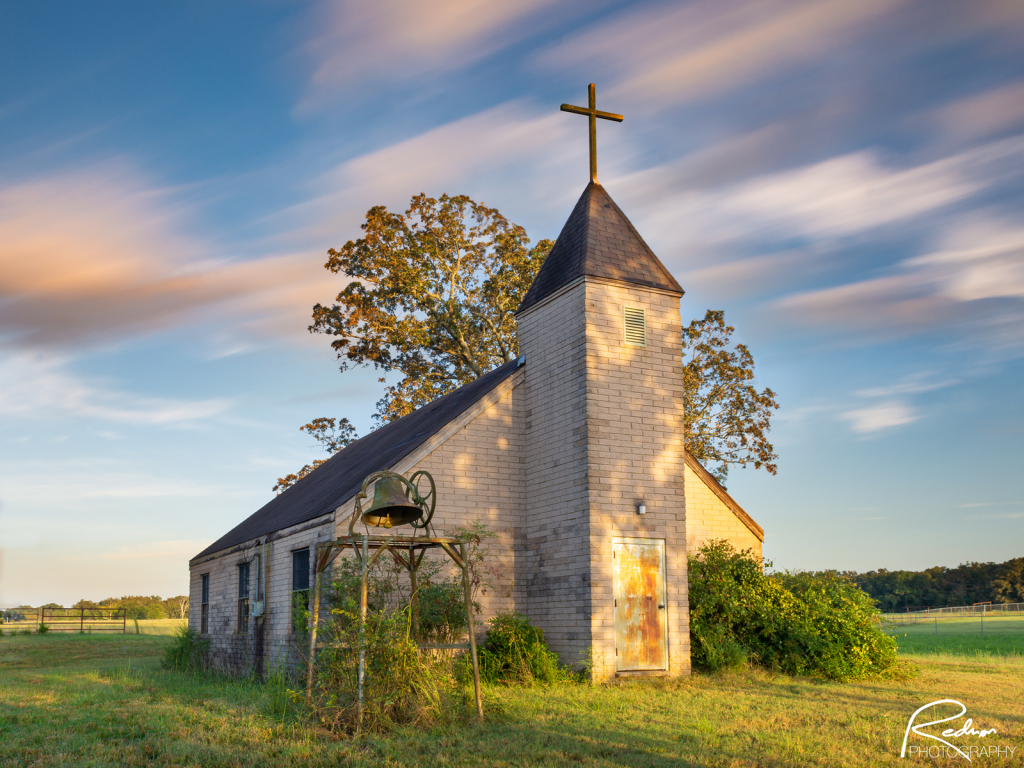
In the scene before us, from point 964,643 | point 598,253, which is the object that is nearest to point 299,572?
point 598,253

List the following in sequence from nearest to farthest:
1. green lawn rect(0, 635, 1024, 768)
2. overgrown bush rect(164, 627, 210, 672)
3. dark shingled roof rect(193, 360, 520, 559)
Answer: green lawn rect(0, 635, 1024, 768)
dark shingled roof rect(193, 360, 520, 559)
overgrown bush rect(164, 627, 210, 672)

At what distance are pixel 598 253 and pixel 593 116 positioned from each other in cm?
350

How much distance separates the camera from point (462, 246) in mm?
31984

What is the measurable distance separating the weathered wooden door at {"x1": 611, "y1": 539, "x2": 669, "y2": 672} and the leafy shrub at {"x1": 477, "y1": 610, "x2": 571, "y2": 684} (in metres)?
1.20

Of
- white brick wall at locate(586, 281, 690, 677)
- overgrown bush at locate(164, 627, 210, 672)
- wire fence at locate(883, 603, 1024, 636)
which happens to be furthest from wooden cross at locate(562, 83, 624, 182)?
wire fence at locate(883, 603, 1024, 636)

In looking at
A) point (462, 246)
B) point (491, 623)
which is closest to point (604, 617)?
point (491, 623)

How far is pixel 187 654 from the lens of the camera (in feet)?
72.1

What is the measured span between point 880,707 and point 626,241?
365 inches

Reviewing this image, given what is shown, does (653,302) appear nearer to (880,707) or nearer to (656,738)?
(880,707)

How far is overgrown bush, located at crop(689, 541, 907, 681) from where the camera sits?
1538 cm

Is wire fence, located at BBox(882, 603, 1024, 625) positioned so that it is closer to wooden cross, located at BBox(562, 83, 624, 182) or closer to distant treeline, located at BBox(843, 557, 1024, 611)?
distant treeline, located at BBox(843, 557, 1024, 611)

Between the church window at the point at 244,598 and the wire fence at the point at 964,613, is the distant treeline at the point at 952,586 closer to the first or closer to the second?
the wire fence at the point at 964,613

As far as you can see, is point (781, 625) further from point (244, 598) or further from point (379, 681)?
point (244, 598)

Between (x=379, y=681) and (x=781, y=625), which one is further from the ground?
(x=379, y=681)
